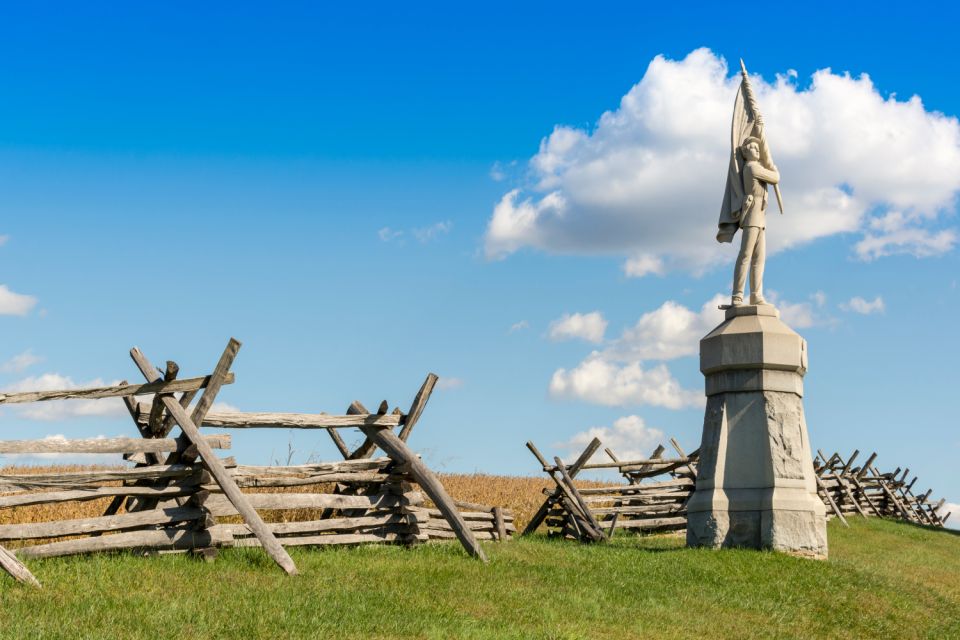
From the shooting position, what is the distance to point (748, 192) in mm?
14672

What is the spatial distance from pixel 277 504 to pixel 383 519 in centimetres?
161

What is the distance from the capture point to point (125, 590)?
7762mm

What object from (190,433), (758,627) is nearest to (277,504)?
(190,433)

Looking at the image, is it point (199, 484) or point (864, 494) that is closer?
point (199, 484)

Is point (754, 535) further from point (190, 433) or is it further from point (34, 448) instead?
point (34, 448)

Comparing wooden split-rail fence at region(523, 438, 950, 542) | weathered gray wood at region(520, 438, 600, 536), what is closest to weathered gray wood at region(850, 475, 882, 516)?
wooden split-rail fence at region(523, 438, 950, 542)

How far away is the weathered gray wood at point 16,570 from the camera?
302 inches

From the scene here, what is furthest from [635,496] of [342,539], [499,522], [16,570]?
[16,570]

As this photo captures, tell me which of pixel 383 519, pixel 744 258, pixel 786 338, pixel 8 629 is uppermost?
pixel 744 258

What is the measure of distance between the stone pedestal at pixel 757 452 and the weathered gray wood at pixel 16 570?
28.4 feet

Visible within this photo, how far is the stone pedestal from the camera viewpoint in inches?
521

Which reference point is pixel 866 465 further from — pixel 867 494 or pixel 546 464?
pixel 546 464

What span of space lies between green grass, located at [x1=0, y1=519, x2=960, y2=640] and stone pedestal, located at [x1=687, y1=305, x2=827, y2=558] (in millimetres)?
596

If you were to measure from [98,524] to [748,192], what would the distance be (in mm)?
9844
